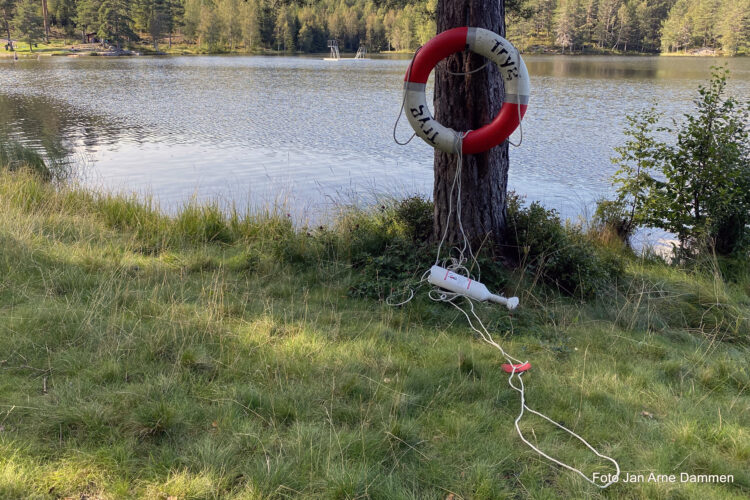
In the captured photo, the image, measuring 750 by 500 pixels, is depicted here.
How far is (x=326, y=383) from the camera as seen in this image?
86.9 inches

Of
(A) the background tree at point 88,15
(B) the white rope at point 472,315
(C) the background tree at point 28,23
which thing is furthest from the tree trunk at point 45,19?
(B) the white rope at point 472,315

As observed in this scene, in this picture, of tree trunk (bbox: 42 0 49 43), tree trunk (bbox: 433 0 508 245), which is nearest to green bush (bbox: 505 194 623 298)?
tree trunk (bbox: 433 0 508 245)

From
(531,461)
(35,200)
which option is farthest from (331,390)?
(35,200)

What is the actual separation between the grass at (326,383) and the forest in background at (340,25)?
57150 mm

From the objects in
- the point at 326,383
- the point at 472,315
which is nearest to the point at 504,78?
the point at 472,315

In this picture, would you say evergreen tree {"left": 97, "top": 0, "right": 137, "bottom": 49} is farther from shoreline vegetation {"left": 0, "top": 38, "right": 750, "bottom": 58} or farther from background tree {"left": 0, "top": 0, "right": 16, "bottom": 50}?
background tree {"left": 0, "top": 0, "right": 16, "bottom": 50}

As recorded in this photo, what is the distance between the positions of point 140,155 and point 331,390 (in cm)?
913

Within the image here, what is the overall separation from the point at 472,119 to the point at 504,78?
326 mm

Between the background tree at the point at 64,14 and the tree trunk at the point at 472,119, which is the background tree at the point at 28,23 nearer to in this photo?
the background tree at the point at 64,14

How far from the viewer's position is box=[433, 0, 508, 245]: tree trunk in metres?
3.47

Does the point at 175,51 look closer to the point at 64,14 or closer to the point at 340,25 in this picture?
the point at 64,14

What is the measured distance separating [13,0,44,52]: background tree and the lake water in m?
41.3

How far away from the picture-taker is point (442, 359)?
8.16 feet

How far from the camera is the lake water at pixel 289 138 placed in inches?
307
